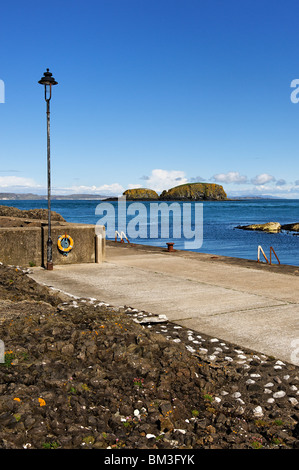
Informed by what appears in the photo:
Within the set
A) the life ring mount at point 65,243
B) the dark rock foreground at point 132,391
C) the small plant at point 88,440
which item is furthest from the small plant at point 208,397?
the life ring mount at point 65,243

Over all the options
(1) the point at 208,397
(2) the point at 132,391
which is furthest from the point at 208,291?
(2) the point at 132,391

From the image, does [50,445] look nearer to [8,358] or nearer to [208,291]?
[8,358]

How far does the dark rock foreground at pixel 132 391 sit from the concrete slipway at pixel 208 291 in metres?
0.87

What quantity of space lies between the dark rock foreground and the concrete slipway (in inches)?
34.3

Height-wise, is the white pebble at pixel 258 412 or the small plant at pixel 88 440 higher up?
the small plant at pixel 88 440

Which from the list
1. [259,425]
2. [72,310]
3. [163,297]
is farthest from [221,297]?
[259,425]

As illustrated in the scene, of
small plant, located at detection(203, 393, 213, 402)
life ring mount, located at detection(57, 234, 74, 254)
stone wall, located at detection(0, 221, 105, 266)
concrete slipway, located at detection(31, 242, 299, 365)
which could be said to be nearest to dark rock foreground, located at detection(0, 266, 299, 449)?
small plant, located at detection(203, 393, 213, 402)

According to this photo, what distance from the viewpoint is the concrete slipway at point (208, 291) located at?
794 cm

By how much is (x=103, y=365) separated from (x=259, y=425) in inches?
77.8

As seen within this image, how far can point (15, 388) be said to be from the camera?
4.79m

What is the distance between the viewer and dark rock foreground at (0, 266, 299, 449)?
4.39m

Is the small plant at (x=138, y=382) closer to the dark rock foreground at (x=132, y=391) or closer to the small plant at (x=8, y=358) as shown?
the dark rock foreground at (x=132, y=391)

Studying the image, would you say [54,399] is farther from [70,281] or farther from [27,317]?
[70,281]

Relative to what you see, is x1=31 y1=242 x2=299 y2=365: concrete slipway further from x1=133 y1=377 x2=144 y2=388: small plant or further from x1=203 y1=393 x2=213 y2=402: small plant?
x1=133 y1=377 x2=144 y2=388: small plant
